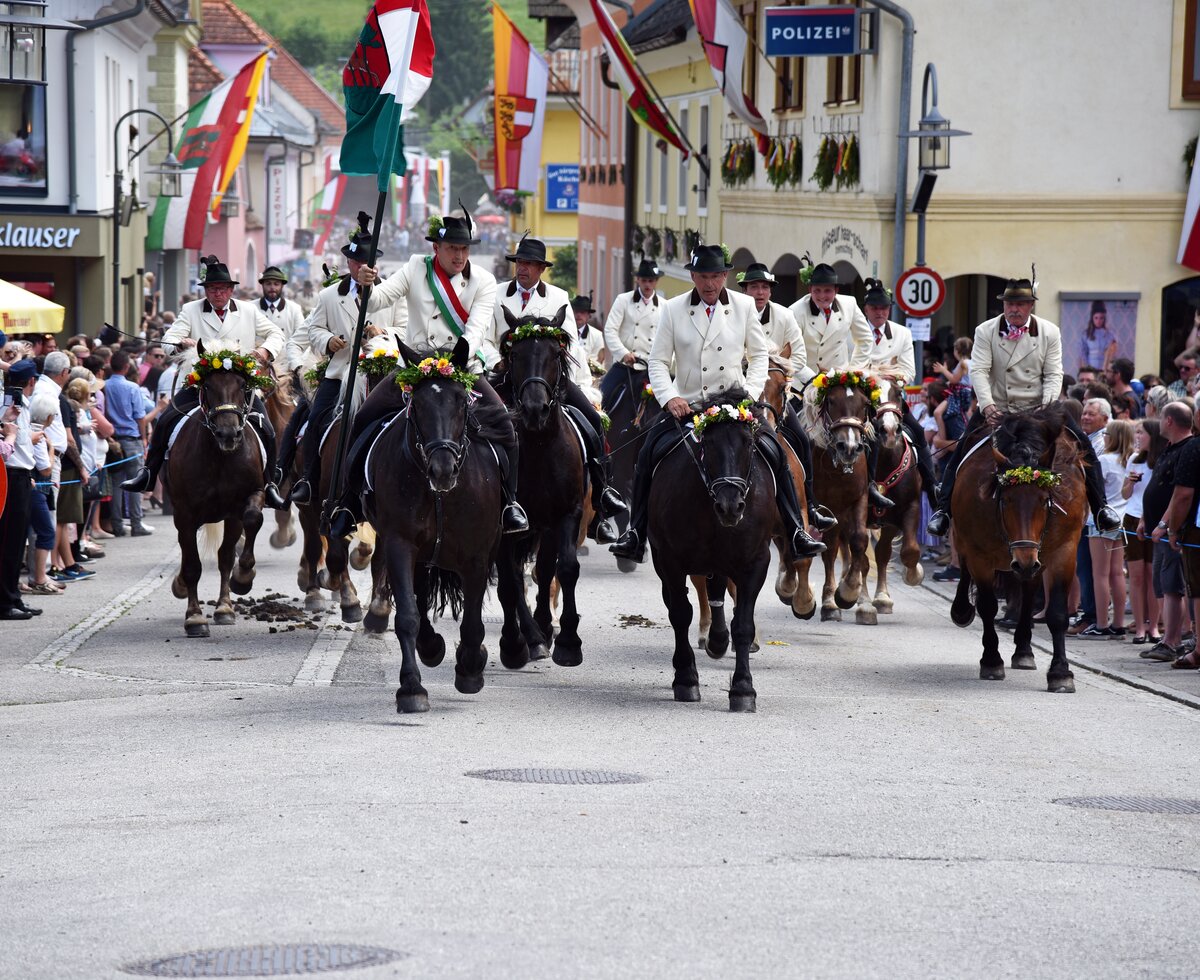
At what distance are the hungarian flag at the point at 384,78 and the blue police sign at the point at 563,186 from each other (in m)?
48.8

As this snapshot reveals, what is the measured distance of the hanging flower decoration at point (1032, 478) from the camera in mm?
13656

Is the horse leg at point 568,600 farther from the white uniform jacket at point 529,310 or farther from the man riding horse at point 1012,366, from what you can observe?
the man riding horse at point 1012,366

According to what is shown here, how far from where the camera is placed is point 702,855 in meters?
8.05

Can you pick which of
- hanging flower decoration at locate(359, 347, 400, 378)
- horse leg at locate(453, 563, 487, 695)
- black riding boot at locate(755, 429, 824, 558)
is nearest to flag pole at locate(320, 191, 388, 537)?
hanging flower decoration at locate(359, 347, 400, 378)

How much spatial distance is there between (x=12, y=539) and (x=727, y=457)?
23.7ft

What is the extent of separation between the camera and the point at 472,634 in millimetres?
12086

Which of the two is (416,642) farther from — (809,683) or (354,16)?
(354,16)

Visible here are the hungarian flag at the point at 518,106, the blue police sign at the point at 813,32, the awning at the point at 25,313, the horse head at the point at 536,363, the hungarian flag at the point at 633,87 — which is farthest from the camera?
the hungarian flag at the point at 518,106

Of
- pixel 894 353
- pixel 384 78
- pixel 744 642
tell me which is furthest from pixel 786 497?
pixel 894 353

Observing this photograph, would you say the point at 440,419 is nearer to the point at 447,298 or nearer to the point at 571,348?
the point at 447,298

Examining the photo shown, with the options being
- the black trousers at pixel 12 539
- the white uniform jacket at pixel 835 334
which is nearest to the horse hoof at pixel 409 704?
the black trousers at pixel 12 539

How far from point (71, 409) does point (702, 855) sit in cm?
1297

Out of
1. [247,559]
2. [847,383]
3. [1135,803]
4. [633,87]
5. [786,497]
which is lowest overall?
[1135,803]

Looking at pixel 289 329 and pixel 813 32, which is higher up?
pixel 813 32
